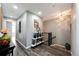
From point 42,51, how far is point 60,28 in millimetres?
560

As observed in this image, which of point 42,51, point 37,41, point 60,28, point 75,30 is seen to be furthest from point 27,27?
point 75,30

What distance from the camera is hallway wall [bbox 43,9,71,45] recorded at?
182cm

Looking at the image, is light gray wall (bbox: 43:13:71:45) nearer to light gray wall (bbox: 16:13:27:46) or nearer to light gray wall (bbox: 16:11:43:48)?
light gray wall (bbox: 16:11:43:48)

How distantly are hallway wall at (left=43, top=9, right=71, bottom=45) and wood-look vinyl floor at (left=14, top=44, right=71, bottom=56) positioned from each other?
149mm

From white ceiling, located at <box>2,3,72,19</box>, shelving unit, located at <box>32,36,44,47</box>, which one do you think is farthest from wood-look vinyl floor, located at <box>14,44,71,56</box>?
white ceiling, located at <box>2,3,72,19</box>

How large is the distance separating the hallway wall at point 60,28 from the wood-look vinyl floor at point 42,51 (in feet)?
0.49

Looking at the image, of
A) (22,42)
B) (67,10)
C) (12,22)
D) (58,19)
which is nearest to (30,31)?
(22,42)

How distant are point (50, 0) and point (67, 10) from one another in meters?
0.36

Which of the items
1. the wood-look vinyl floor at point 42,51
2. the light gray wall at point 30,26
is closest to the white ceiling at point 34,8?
the light gray wall at point 30,26

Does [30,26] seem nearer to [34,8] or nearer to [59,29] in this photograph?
[34,8]

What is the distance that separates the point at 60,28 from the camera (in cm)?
188

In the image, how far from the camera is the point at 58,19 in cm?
187

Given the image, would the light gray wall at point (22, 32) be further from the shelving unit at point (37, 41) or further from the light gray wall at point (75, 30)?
the light gray wall at point (75, 30)

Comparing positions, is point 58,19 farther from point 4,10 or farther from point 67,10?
point 4,10
